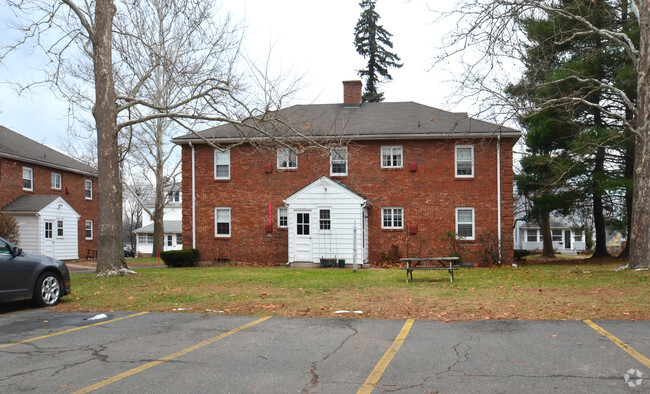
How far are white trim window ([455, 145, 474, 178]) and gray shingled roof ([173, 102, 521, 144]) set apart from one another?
2.91ft

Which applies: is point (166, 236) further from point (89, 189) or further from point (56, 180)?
point (56, 180)

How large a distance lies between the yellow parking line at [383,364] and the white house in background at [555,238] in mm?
56489

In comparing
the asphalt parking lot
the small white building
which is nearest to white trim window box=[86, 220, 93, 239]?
the small white building

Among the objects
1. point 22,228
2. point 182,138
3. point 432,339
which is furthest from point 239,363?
point 22,228

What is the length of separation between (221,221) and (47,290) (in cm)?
1517

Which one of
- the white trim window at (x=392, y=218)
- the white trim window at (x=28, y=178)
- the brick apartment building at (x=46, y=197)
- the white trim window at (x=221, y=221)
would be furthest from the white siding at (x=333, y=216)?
the white trim window at (x=28, y=178)

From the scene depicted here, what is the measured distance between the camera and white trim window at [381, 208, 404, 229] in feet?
80.7

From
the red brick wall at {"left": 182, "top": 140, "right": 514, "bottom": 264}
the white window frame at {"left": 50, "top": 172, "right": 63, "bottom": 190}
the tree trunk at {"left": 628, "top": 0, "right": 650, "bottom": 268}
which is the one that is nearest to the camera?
the tree trunk at {"left": 628, "top": 0, "right": 650, "bottom": 268}

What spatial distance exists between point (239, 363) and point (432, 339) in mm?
2646

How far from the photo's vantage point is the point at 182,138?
1016 inches

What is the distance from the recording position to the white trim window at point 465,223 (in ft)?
79.4

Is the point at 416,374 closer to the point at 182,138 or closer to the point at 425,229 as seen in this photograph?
the point at 425,229

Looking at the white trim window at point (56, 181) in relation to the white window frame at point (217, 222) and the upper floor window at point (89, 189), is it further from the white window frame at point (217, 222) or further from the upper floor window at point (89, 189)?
the white window frame at point (217, 222)

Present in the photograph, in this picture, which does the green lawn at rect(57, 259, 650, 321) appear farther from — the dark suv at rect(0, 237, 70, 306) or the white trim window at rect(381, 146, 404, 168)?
the white trim window at rect(381, 146, 404, 168)
